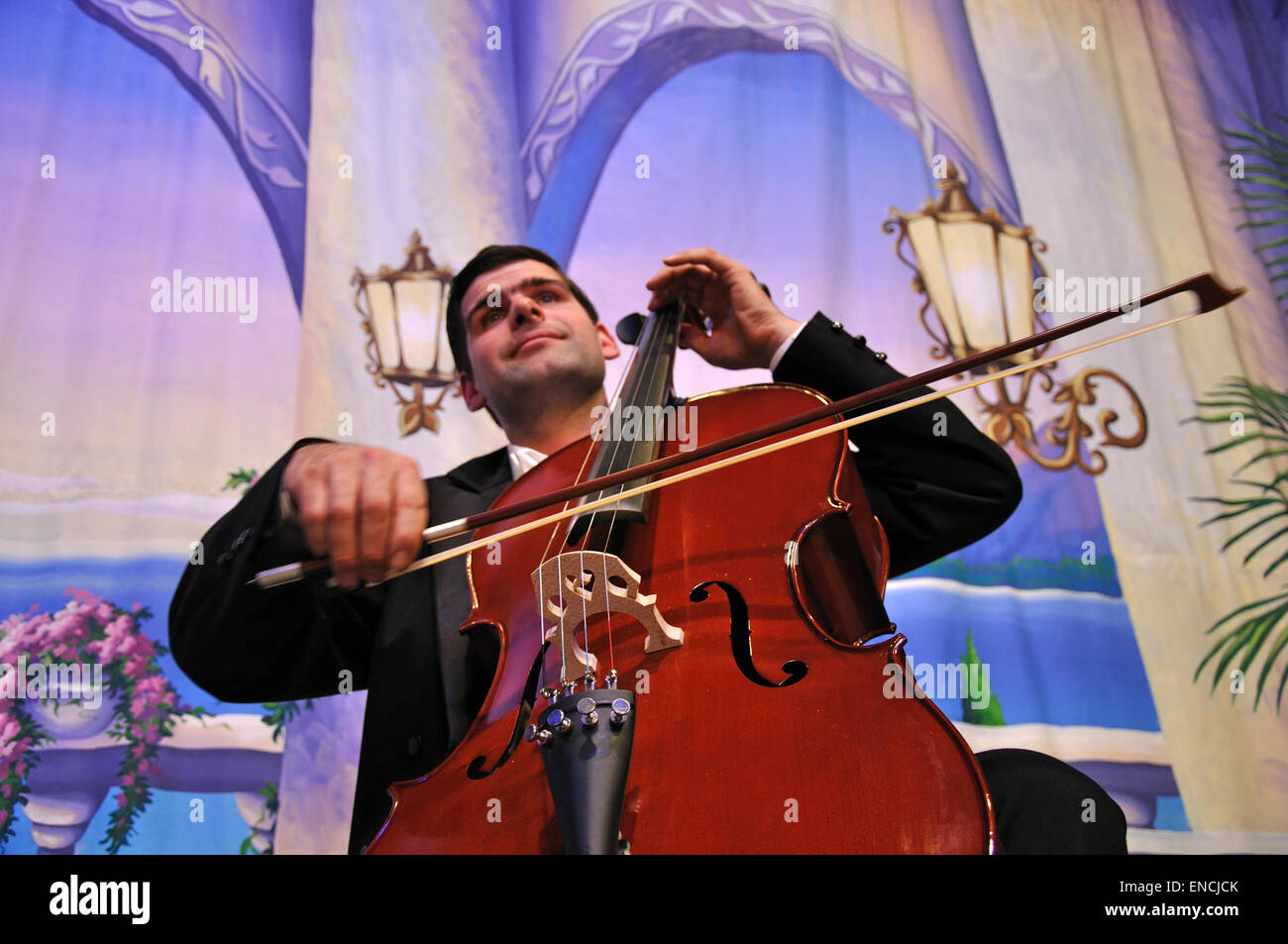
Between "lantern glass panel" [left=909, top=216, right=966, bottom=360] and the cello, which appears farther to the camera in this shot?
"lantern glass panel" [left=909, top=216, right=966, bottom=360]

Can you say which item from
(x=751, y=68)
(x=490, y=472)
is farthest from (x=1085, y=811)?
(x=751, y=68)

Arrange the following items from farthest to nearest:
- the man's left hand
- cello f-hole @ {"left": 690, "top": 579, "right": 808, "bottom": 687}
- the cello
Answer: the man's left hand, cello f-hole @ {"left": 690, "top": 579, "right": 808, "bottom": 687}, the cello

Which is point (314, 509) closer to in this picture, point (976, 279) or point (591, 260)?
point (591, 260)

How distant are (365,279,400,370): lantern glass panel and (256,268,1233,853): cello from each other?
1056 millimetres

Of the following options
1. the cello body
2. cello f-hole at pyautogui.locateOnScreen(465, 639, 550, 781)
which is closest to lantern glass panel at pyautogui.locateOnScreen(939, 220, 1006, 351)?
the cello body

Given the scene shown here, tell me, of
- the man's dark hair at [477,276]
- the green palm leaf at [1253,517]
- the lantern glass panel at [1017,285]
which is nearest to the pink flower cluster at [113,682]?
the man's dark hair at [477,276]

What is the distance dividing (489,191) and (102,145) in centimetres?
85

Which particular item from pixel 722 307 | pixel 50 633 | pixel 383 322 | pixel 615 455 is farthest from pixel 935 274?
pixel 50 633

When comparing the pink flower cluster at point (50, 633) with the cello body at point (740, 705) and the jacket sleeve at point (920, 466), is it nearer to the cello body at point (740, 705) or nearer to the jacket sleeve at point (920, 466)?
the cello body at point (740, 705)

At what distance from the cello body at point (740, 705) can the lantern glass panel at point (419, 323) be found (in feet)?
3.53

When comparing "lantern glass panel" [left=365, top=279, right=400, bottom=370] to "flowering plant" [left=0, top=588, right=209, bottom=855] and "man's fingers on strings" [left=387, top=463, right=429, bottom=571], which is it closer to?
"flowering plant" [left=0, top=588, right=209, bottom=855]

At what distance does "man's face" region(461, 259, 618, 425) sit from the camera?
1.41 metres

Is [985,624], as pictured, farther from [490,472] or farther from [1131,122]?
[1131,122]

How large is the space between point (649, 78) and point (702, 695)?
1853 millimetres
